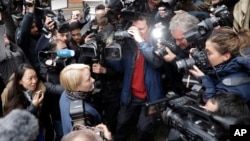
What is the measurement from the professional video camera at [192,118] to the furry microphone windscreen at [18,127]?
0.70 metres

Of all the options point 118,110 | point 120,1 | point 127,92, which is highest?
point 120,1

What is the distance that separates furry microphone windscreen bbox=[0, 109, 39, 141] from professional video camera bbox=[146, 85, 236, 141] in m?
0.70

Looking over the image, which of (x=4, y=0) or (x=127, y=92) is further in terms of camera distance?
(x=4, y=0)

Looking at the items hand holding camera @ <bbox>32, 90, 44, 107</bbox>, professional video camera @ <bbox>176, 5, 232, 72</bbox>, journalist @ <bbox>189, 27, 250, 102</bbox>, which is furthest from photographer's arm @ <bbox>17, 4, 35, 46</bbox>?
journalist @ <bbox>189, 27, 250, 102</bbox>

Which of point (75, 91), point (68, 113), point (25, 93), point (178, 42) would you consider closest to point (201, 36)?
point (178, 42)

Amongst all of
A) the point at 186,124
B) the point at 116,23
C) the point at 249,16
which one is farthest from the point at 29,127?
the point at 249,16

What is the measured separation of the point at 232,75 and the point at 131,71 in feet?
3.79

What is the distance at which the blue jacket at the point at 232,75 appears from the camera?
2.37 metres

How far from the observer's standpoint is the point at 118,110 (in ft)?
12.6

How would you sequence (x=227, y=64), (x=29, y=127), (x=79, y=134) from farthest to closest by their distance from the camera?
(x=227, y=64) → (x=29, y=127) → (x=79, y=134)

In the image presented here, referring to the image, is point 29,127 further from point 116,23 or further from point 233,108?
point 116,23

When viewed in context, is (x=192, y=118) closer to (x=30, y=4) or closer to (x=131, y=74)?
(x=131, y=74)

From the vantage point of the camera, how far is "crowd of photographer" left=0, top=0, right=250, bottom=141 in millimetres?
2092

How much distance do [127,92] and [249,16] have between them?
152 centimetres
